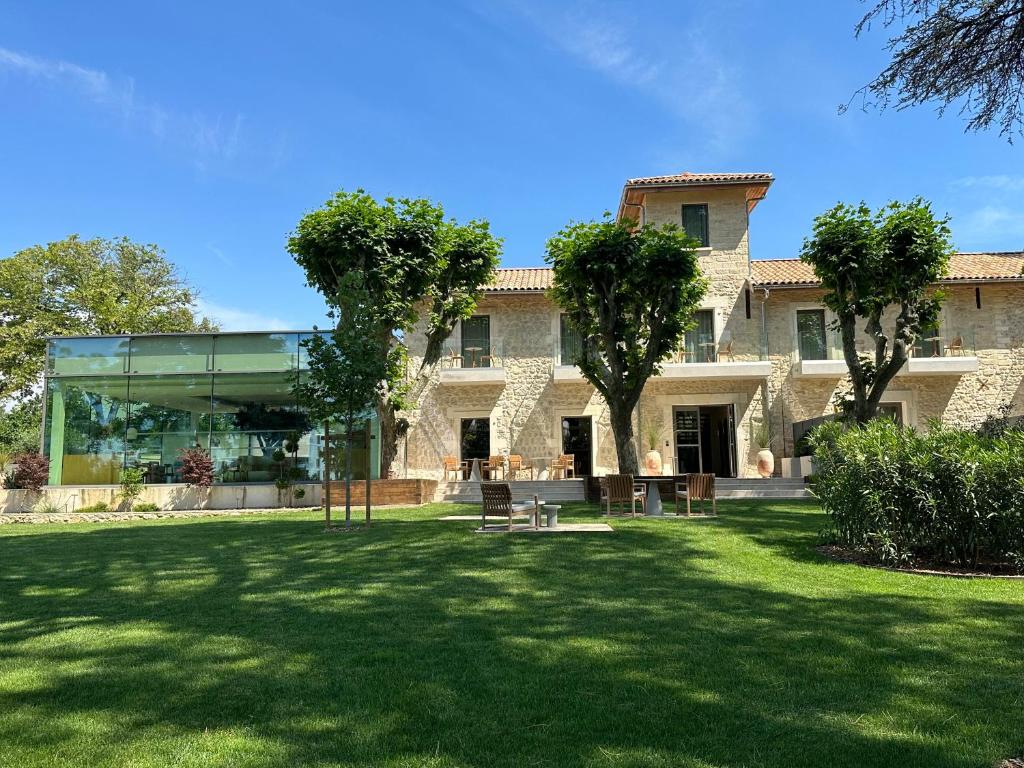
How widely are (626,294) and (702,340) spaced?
6.16 m

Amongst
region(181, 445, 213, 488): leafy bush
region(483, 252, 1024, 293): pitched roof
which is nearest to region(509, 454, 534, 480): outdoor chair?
region(483, 252, 1024, 293): pitched roof

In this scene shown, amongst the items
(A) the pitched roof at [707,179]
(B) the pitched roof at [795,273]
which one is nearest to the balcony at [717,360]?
(B) the pitched roof at [795,273]

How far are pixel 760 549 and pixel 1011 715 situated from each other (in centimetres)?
558

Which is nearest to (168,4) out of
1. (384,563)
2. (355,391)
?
(355,391)

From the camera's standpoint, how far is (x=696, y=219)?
21.7 m

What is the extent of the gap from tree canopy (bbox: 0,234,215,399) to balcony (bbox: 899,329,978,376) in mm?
28914

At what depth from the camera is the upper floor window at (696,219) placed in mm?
21625

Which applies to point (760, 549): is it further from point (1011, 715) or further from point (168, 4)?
point (168, 4)

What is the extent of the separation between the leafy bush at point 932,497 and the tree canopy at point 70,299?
94.8 ft

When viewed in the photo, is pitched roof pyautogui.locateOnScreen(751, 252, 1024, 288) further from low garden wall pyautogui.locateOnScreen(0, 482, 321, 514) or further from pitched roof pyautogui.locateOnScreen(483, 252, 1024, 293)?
low garden wall pyautogui.locateOnScreen(0, 482, 321, 514)

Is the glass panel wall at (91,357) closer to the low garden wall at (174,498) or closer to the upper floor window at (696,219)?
the low garden wall at (174,498)

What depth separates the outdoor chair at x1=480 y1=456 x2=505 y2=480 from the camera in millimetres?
19953

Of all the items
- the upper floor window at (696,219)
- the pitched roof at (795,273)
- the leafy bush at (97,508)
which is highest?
the upper floor window at (696,219)

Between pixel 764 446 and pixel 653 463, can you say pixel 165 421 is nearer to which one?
pixel 653 463
